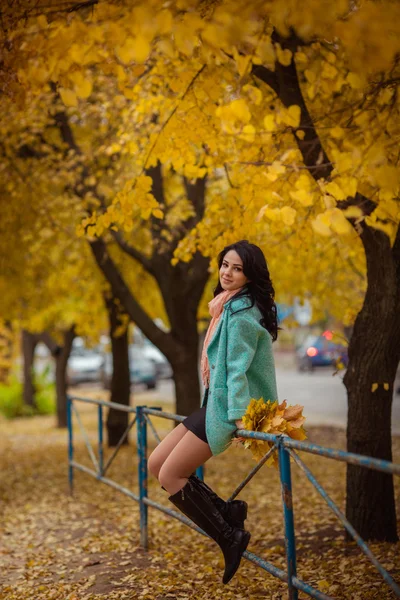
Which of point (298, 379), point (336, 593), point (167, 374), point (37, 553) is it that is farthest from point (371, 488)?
point (167, 374)

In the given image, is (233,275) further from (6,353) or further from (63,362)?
(6,353)

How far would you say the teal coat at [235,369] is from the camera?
3.68 metres

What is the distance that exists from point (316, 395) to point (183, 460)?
657 inches

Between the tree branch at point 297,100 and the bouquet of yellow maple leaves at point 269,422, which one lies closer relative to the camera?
the bouquet of yellow maple leaves at point 269,422

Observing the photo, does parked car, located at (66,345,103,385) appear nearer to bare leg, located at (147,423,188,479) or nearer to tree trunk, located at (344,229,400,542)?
tree trunk, located at (344,229,400,542)

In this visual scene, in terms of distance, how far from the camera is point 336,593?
4.27 meters

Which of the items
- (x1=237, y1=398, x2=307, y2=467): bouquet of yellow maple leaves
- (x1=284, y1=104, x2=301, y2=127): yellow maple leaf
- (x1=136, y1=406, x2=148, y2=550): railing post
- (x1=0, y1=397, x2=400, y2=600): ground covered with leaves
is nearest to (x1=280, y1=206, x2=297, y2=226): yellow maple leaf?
(x1=284, y1=104, x2=301, y2=127): yellow maple leaf

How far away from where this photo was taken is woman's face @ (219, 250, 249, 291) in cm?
395

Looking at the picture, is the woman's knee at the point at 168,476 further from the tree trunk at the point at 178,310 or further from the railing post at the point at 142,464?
the tree trunk at the point at 178,310

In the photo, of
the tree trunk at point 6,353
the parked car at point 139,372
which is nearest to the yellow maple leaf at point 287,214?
the tree trunk at point 6,353

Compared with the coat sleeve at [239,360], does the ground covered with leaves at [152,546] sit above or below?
below

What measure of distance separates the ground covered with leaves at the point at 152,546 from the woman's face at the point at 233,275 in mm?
1934

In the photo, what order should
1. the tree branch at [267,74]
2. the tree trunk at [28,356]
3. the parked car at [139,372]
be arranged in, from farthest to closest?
the parked car at [139,372] → the tree trunk at [28,356] → the tree branch at [267,74]

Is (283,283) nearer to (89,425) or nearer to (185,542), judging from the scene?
(185,542)
